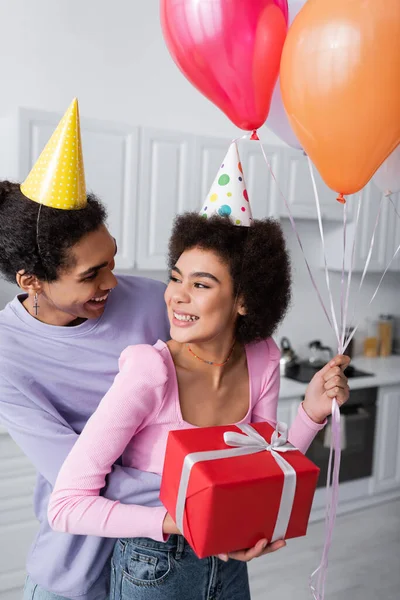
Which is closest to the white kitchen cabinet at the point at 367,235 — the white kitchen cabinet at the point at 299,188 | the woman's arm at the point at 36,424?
the white kitchen cabinet at the point at 299,188

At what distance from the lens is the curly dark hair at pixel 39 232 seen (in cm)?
122

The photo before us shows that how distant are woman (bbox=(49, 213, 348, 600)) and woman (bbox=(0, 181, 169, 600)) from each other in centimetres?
14

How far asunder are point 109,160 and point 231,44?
1599mm

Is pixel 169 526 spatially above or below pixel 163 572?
above

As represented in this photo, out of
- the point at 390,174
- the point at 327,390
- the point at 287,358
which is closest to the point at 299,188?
the point at 287,358

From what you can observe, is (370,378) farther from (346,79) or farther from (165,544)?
(346,79)

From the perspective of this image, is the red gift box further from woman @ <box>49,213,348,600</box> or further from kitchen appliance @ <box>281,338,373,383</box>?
kitchen appliance @ <box>281,338,373,383</box>

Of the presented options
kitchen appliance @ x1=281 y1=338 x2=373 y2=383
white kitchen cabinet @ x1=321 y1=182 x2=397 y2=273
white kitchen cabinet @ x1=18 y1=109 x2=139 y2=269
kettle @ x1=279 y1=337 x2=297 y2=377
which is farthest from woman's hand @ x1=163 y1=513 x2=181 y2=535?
white kitchen cabinet @ x1=321 y1=182 x2=397 y2=273

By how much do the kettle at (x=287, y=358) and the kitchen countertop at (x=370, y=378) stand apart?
0.37 ft

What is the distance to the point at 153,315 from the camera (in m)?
1.42

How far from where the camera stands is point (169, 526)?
1027mm

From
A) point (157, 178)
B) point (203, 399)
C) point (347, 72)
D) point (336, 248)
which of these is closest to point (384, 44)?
point (347, 72)

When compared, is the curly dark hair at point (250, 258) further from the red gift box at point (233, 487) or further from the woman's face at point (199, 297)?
the red gift box at point (233, 487)

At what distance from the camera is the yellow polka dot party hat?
119cm
